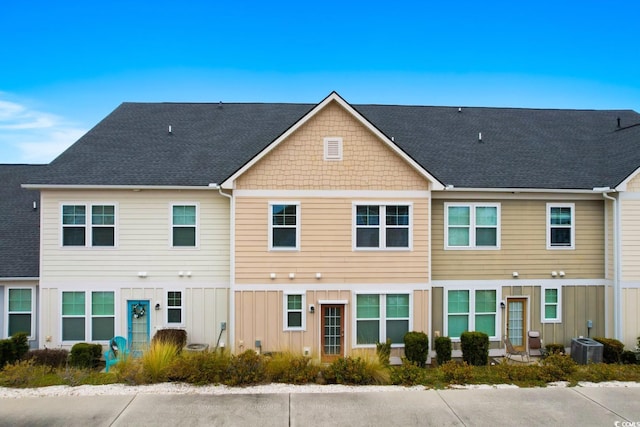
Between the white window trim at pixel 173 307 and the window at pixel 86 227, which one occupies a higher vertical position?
the window at pixel 86 227

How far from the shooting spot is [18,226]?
15852mm

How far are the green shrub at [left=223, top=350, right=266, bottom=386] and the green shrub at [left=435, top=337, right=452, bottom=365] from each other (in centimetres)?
585

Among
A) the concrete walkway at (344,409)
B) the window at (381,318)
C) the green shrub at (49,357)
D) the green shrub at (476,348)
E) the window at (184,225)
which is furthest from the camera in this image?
the window at (184,225)

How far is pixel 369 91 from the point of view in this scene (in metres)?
32.9

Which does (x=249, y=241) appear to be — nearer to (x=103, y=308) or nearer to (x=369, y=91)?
(x=103, y=308)

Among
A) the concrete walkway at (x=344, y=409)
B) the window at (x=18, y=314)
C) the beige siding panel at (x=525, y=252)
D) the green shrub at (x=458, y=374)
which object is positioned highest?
the beige siding panel at (x=525, y=252)

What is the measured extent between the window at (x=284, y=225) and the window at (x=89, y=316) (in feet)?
18.6

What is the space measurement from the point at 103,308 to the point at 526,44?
26710 millimetres

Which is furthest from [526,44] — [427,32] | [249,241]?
[249,241]

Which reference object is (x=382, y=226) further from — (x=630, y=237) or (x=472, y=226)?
(x=630, y=237)

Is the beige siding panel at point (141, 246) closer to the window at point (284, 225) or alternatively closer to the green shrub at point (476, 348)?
the window at point (284, 225)

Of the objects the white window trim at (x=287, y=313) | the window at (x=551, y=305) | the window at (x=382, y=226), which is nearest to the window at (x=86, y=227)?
the white window trim at (x=287, y=313)

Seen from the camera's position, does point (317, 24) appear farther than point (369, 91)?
No

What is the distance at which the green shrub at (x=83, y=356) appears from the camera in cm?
1287
